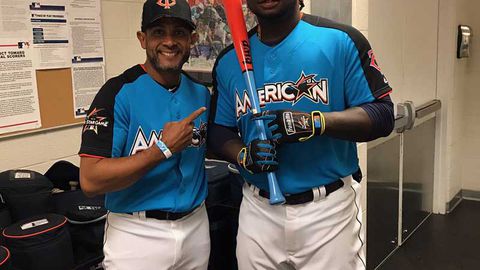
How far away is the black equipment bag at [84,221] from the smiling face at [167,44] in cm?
76

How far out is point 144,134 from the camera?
1434 mm

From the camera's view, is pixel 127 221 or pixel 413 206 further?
pixel 413 206

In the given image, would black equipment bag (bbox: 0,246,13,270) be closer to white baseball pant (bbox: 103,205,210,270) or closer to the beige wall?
white baseball pant (bbox: 103,205,210,270)

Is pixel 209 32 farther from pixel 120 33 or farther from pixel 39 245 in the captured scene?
pixel 39 245

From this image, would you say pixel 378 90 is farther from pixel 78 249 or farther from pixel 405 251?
pixel 405 251

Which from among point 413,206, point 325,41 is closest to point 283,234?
point 325,41

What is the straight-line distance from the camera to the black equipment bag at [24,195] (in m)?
1.94

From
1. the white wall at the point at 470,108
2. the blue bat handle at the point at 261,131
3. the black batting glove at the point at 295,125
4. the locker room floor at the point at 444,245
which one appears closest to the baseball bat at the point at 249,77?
the blue bat handle at the point at 261,131

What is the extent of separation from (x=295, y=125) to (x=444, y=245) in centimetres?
240

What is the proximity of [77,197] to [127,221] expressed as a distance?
647mm

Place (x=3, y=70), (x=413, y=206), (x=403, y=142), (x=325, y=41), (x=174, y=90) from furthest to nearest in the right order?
(x=413, y=206) → (x=403, y=142) → (x=3, y=70) → (x=174, y=90) → (x=325, y=41)

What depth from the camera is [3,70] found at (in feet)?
7.45

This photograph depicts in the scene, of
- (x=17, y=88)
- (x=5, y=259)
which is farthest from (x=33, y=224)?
(x=17, y=88)

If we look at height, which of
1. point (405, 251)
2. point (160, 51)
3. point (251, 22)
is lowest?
point (405, 251)
